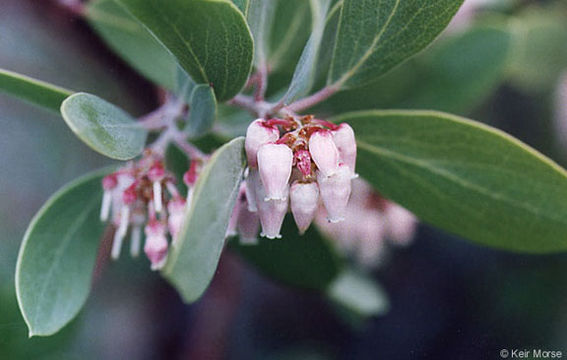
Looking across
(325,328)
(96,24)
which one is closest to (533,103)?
(325,328)

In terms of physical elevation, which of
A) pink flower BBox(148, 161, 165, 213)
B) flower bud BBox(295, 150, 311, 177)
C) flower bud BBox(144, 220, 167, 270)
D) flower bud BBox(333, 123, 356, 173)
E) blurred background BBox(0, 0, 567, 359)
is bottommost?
blurred background BBox(0, 0, 567, 359)

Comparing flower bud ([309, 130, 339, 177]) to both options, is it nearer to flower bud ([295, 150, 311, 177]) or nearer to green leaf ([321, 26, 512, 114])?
flower bud ([295, 150, 311, 177])

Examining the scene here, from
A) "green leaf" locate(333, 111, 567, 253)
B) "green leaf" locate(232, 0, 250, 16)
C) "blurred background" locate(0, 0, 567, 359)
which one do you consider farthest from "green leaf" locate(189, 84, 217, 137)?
"blurred background" locate(0, 0, 567, 359)

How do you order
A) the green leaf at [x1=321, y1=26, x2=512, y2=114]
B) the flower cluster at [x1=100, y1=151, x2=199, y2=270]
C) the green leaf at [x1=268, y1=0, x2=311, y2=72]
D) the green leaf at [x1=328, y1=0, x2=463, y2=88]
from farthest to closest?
the green leaf at [x1=321, y1=26, x2=512, y2=114]
the green leaf at [x1=268, y1=0, x2=311, y2=72]
the flower cluster at [x1=100, y1=151, x2=199, y2=270]
the green leaf at [x1=328, y1=0, x2=463, y2=88]

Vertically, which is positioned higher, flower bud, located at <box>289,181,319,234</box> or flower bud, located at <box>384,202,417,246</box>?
flower bud, located at <box>289,181,319,234</box>

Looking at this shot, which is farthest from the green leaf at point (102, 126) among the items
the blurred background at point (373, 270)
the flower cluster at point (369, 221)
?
the flower cluster at point (369, 221)

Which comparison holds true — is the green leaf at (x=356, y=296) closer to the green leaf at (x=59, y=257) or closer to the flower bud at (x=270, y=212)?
the green leaf at (x=59, y=257)
